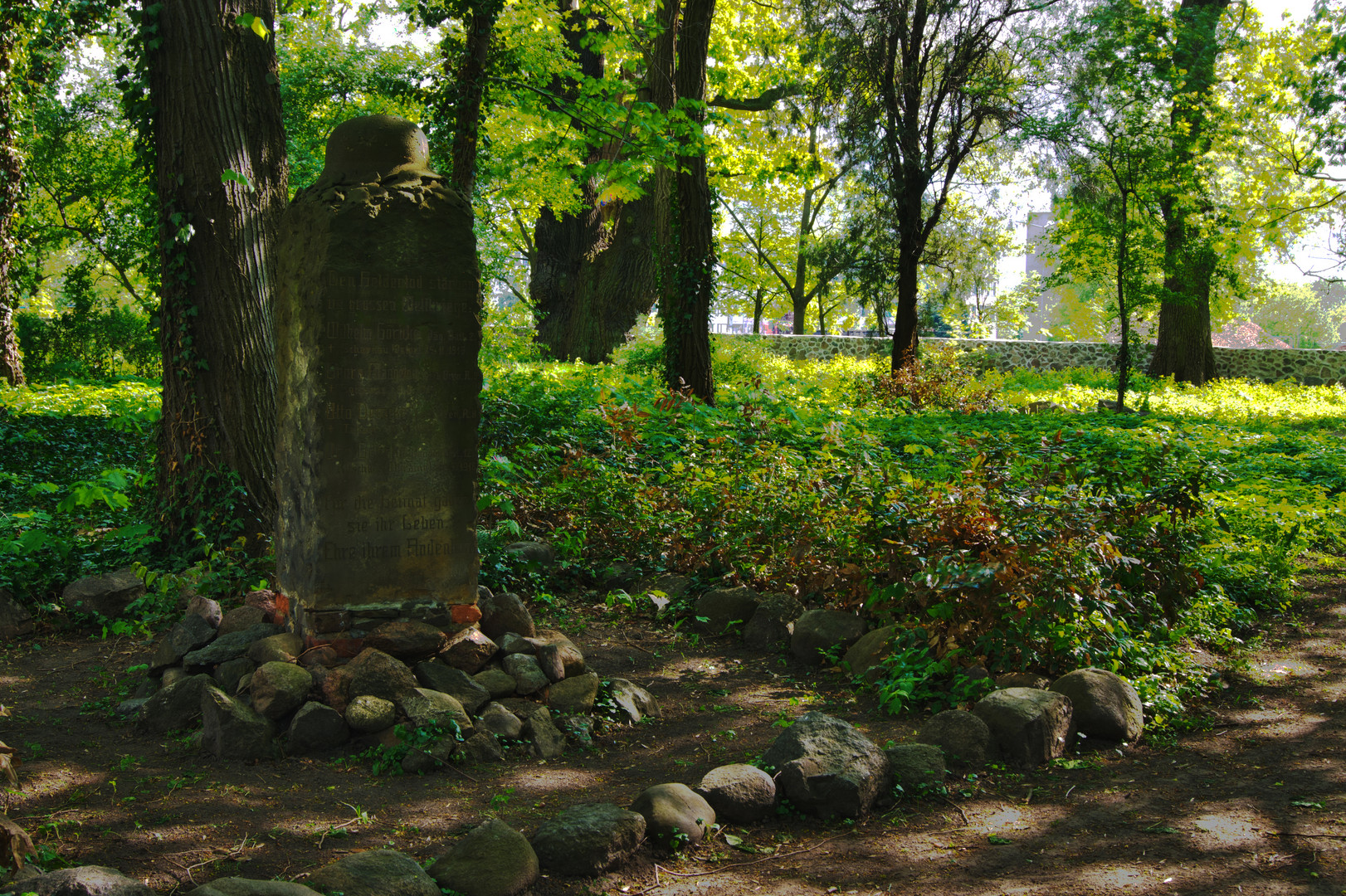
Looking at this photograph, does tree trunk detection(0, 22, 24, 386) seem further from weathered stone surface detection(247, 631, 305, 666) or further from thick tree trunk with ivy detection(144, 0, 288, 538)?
weathered stone surface detection(247, 631, 305, 666)

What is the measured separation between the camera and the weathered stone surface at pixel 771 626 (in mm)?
5719

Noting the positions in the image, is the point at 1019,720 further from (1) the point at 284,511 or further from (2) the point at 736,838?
(1) the point at 284,511

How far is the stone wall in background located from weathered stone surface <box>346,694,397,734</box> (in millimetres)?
21944

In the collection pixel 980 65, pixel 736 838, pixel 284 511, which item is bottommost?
pixel 736 838

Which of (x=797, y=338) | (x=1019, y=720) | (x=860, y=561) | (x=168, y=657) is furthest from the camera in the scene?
(x=797, y=338)

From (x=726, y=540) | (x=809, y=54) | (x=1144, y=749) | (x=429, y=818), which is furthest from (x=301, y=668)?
(x=809, y=54)

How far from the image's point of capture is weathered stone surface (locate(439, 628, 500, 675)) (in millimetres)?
4594

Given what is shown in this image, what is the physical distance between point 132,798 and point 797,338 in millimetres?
26042

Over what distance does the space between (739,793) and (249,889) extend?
5.73ft

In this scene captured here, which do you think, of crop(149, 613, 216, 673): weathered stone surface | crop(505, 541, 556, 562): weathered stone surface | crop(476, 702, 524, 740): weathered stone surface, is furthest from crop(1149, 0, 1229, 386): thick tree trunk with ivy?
crop(149, 613, 216, 673): weathered stone surface

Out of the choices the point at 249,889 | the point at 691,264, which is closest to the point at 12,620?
the point at 249,889

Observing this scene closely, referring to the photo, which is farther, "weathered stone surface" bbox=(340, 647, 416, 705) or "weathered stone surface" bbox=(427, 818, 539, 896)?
"weathered stone surface" bbox=(340, 647, 416, 705)

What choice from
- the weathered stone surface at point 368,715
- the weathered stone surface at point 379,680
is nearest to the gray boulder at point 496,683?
the weathered stone surface at point 379,680

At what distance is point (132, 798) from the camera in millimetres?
3412
